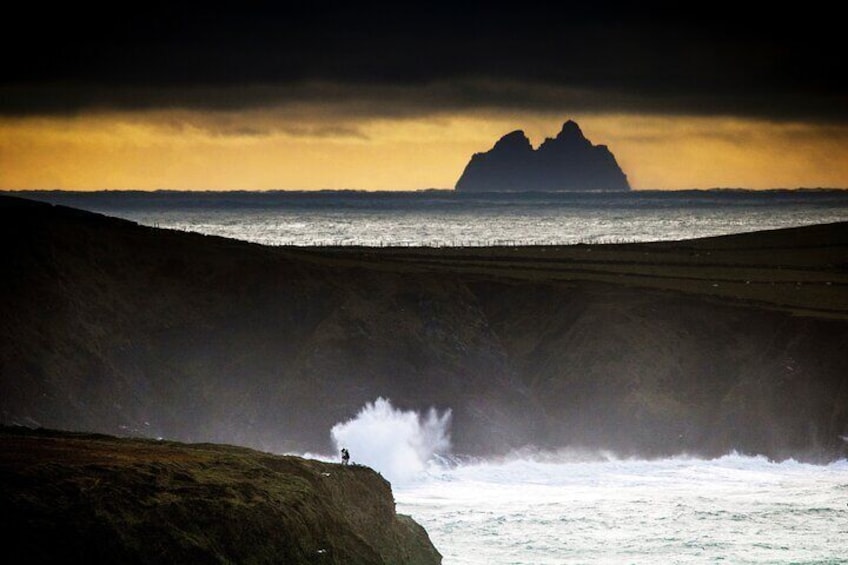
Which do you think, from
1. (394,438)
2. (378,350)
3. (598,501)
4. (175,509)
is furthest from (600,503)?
(175,509)

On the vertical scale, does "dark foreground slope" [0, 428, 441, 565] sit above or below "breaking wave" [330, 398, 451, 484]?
above

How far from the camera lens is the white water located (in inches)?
1964

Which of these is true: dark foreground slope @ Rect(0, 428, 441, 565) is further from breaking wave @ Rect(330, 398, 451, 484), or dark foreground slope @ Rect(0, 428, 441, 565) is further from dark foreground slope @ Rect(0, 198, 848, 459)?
dark foreground slope @ Rect(0, 198, 848, 459)

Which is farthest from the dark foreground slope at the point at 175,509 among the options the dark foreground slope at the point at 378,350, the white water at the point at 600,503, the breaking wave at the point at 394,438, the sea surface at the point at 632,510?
the dark foreground slope at the point at 378,350

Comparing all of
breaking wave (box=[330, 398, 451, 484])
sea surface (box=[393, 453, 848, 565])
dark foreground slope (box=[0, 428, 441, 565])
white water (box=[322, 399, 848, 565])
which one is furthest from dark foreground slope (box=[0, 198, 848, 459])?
dark foreground slope (box=[0, 428, 441, 565])

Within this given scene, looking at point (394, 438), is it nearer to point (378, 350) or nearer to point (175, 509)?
point (378, 350)

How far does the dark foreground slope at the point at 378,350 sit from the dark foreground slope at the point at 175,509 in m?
29.6

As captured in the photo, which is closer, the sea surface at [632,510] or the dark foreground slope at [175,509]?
the dark foreground slope at [175,509]

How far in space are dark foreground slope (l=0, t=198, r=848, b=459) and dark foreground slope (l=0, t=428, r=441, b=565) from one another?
29588 mm

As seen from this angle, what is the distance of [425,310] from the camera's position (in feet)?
260

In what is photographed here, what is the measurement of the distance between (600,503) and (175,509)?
90.4 ft

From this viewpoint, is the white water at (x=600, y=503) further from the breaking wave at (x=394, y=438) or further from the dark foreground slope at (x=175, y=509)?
the dark foreground slope at (x=175, y=509)

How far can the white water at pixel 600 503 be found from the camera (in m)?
49.9

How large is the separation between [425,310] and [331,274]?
5763 mm
